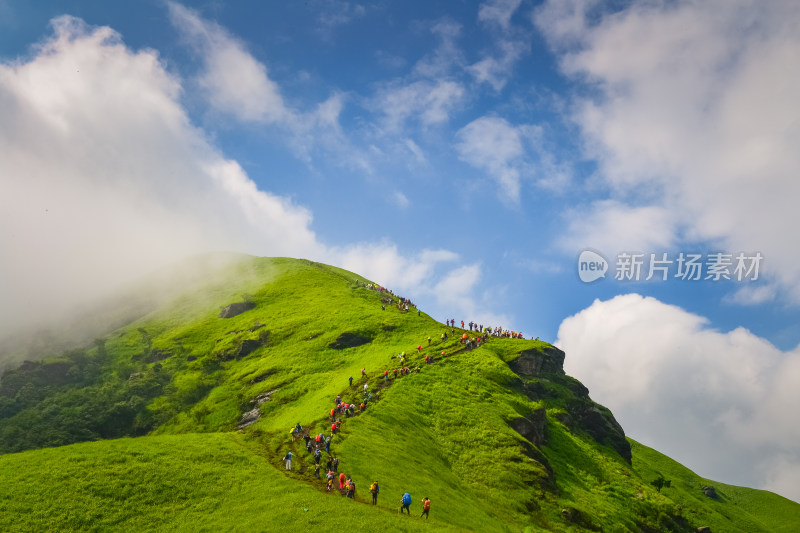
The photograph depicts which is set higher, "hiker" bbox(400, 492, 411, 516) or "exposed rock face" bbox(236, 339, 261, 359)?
"exposed rock face" bbox(236, 339, 261, 359)

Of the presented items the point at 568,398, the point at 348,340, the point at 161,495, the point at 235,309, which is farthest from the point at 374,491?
the point at 235,309

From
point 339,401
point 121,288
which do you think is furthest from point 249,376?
point 121,288

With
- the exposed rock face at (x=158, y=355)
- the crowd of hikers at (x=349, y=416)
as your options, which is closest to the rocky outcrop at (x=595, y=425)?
the crowd of hikers at (x=349, y=416)

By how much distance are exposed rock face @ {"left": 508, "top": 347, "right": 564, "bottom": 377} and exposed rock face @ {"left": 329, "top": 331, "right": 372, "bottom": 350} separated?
35.8m

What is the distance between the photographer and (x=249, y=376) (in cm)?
10362

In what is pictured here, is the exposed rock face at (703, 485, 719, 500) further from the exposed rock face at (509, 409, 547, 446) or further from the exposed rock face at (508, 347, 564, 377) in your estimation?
the exposed rock face at (509, 409, 547, 446)

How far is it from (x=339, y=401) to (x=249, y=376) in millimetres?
38277

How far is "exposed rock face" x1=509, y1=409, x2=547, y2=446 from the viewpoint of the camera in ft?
256

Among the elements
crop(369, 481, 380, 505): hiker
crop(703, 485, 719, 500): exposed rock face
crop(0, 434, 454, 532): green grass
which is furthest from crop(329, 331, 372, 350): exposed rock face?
crop(703, 485, 719, 500): exposed rock face

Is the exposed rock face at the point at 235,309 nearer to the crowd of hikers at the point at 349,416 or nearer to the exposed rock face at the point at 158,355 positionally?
the exposed rock face at the point at 158,355

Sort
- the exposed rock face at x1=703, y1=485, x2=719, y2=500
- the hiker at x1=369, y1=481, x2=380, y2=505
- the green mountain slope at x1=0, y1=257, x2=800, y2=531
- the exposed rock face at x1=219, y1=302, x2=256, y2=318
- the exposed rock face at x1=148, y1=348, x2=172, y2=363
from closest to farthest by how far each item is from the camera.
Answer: the hiker at x1=369, y1=481, x2=380, y2=505 → the green mountain slope at x1=0, y1=257, x2=800, y2=531 → the exposed rock face at x1=148, y1=348, x2=172, y2=363 → the exposed rock face at x1=703, y1=485, x2=719, y2=500 → the exposed rock face at x1=219, y1=302, x2=256, y2=318

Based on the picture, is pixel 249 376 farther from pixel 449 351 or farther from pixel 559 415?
pixel 559 415

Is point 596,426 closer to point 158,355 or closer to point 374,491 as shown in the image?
point 374,491

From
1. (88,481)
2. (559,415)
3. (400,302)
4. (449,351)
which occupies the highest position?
(400,302)
